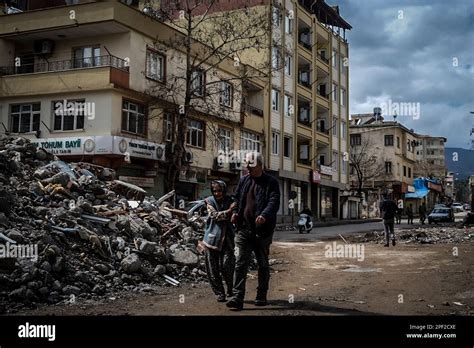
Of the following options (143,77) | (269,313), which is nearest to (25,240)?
(269,313)

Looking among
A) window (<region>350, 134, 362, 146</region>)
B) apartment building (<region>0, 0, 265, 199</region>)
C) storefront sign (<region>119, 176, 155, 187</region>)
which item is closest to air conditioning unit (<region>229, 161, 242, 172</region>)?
apartment building (<region>0, 0, 265, 199</region>)

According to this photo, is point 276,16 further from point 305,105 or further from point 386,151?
point 386,151

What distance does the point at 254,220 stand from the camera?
270 inches

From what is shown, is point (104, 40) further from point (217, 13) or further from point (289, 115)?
point (289, 115)

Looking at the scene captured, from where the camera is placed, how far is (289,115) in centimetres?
4053

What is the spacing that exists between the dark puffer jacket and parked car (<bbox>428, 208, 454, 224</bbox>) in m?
34.6

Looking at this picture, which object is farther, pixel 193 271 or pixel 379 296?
pixel 193 271

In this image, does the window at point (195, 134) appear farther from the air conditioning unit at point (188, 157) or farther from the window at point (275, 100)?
the window at point (275, 100)

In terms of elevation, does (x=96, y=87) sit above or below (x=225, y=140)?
above

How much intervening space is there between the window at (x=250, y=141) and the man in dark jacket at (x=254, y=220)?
2682cm

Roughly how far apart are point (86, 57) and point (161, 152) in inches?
239

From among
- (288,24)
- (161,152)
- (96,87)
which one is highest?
(288,24)

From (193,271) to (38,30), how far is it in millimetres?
20230

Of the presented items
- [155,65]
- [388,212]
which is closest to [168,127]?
[155,65]
